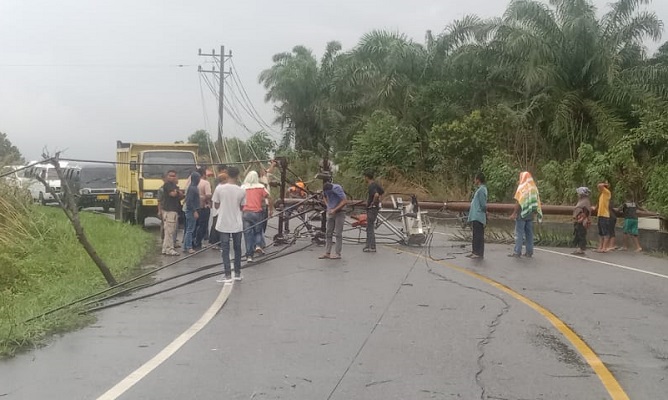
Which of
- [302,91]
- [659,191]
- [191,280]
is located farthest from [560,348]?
[302,91]

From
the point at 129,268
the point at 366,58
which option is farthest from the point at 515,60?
the point at 129,268

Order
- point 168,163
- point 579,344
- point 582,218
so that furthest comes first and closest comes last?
point 168,163 → point 582,218 → point 579,344

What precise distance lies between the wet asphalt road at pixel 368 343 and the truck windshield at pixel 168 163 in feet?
35.1

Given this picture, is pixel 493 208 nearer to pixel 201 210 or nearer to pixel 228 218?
pixel 201 210

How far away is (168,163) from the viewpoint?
2316cm

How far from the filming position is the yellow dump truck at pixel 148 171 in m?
22.8

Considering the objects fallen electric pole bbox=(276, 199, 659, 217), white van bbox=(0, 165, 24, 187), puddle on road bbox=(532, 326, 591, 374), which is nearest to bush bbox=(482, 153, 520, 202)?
fallen electric pole bbox=(276, 199, 659, 217)

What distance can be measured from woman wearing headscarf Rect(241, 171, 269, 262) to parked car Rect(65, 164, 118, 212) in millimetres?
16043

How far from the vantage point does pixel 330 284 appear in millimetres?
12328

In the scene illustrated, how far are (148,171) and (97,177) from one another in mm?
9981

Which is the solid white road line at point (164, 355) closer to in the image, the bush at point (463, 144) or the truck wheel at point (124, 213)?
the truck wheel at point (124, 213)

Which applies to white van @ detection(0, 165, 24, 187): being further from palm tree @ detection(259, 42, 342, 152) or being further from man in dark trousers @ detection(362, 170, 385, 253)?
palm tree @ detection(259, 42, 342, 152)

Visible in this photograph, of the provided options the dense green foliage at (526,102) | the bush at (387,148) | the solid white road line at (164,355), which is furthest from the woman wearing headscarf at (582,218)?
the bush at (387,148)

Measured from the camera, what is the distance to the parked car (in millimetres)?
30906
